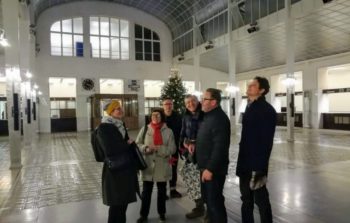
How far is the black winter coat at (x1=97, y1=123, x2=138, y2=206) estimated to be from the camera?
9.48ft

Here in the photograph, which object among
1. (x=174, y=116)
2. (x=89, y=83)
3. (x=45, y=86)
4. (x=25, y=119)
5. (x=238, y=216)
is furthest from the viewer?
(x=89, y=83)

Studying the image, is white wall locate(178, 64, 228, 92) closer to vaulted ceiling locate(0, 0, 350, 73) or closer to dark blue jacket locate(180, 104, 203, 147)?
vaulted ceiling locate(0, 0, 350, 73)

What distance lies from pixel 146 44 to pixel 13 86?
17430 millimetres

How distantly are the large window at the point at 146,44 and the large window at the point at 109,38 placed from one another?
85 cm

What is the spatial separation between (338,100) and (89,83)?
1645cm

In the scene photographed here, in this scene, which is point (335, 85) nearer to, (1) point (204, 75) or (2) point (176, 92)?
(1) point (204, 75)

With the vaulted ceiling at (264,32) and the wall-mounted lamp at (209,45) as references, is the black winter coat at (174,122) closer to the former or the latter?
the vaulted ceiling at (264,32)

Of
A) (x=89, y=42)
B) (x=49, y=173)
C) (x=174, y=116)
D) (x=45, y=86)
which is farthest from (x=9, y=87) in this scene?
(x=89, y=42)

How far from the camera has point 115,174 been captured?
9.70 ft

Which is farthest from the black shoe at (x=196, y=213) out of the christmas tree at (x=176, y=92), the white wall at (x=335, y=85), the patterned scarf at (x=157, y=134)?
the white wall at (x=335, y=85)

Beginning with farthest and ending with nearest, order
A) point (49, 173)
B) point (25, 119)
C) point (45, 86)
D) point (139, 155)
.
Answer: point (45, 86) < point (25, 119) < point (49, 173) < point (139, 155)

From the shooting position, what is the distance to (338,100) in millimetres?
19297

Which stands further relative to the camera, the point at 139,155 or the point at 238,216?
the point at 238,216

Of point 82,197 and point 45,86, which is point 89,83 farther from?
point 82,197
